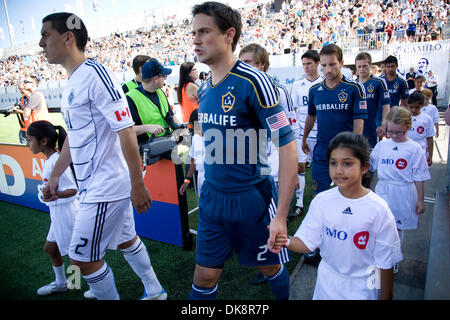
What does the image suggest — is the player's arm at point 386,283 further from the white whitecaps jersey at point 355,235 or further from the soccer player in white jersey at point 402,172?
the soccer player in white jersey at point 402,172

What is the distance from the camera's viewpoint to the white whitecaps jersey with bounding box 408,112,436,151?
4.56 m

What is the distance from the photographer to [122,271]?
3.56 metres

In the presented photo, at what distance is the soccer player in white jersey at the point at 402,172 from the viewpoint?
118 inches

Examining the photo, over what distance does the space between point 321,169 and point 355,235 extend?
1.78 metres

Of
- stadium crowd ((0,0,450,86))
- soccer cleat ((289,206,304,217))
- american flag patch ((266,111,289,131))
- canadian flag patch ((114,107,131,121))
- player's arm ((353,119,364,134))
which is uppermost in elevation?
stadium crowd ((0,0,450,86))

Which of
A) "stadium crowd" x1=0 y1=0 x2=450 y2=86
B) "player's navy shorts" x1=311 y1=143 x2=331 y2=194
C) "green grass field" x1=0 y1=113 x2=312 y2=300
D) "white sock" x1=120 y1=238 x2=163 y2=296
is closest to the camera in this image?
"white sock" x1=120 y1=238 x2=163 y2=296

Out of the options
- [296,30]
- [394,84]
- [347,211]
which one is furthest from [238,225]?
[296,30]

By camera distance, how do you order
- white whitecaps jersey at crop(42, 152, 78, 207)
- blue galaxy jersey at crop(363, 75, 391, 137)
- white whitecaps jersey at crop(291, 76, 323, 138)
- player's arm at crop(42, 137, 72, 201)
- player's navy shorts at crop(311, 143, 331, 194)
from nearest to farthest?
player's arm at crop(42, 137, 72, 201)
white whitecaps jersey at crop(42, 152, 78, 207)
player's navy shorts at crop(311, 143, 331, 194)
white whitecaps jersey at crop(291, 76, 323, 138)
blue galaxy jersey at crop(363, 75, 391, 137)

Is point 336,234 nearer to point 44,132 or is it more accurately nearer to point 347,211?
point 347,211

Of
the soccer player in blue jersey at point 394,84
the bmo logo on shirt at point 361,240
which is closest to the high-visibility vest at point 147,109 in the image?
the bmo logo on shirt at point 361,240

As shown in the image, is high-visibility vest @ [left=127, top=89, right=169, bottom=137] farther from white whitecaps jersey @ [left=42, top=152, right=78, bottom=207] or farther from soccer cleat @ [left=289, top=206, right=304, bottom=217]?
soccer cleat @ [left=289, top=206, right=304, bottom=217]

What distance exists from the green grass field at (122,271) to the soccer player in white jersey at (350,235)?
4.00 ft

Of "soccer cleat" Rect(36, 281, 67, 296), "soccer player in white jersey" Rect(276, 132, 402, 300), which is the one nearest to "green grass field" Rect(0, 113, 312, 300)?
"soccer cleat" Rect(36, 281, 67, 296)
